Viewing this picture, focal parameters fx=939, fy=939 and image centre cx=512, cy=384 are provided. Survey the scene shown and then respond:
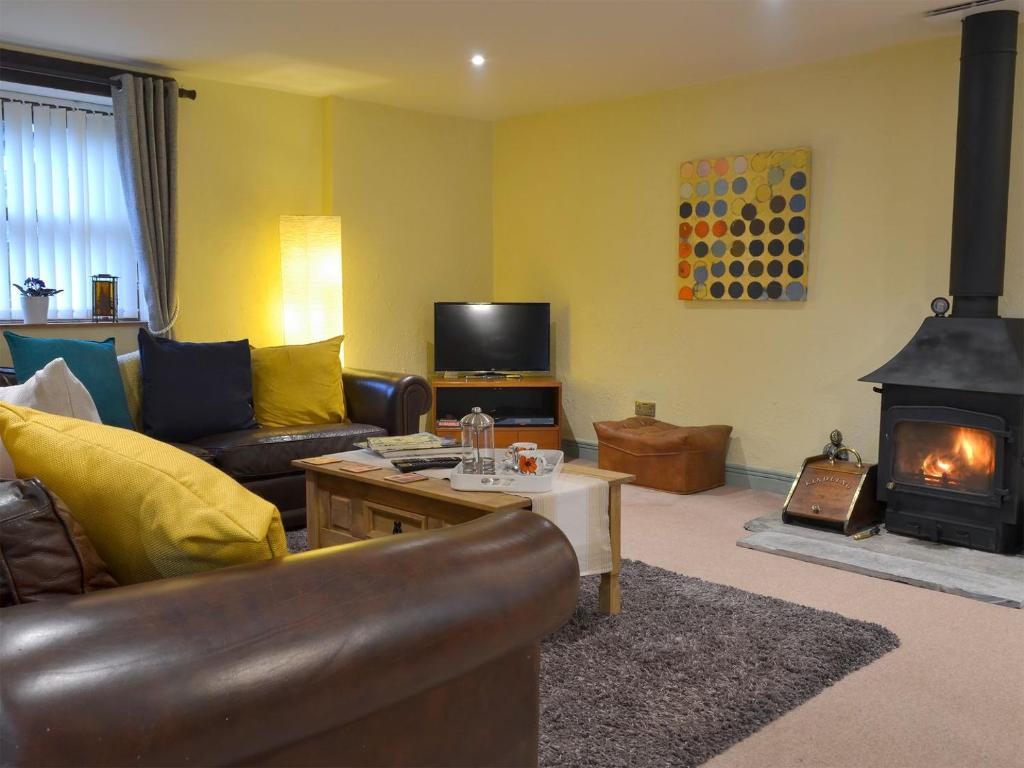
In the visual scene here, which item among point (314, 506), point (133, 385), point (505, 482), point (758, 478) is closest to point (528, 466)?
point (505, 482)

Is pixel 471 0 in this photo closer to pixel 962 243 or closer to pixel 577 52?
pixel 577 52

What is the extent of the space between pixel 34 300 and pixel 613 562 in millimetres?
3213

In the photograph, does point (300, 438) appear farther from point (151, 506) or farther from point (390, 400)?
point (151, 506)

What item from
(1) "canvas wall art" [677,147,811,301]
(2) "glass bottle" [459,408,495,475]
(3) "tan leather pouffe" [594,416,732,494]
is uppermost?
(1) "canvas wall art" [677,147,811,301]

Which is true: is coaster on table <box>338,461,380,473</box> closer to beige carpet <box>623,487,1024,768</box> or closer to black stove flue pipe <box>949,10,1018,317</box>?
beige carpet <box>623,487,1024,768</box>

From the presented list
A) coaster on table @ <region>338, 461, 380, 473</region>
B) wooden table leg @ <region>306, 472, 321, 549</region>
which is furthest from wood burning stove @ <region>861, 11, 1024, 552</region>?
wooden table leg @ <region>306, 472, 321, 549</region>

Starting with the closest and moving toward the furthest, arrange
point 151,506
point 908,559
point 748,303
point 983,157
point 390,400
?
point 151,506
point 908,559
point 983,157
point 390,400
point 748,303

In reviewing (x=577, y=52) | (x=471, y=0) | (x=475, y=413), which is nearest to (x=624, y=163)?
(x=577, y=52)

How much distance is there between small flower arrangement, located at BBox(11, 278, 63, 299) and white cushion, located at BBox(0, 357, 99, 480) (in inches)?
77.4

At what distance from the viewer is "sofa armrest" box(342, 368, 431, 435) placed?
4543 millimetres

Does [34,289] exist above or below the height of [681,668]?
above

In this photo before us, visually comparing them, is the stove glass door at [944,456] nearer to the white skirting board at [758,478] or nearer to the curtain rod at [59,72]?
the white skirting board at [758,478]

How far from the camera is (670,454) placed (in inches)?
202

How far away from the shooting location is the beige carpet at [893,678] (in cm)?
229
